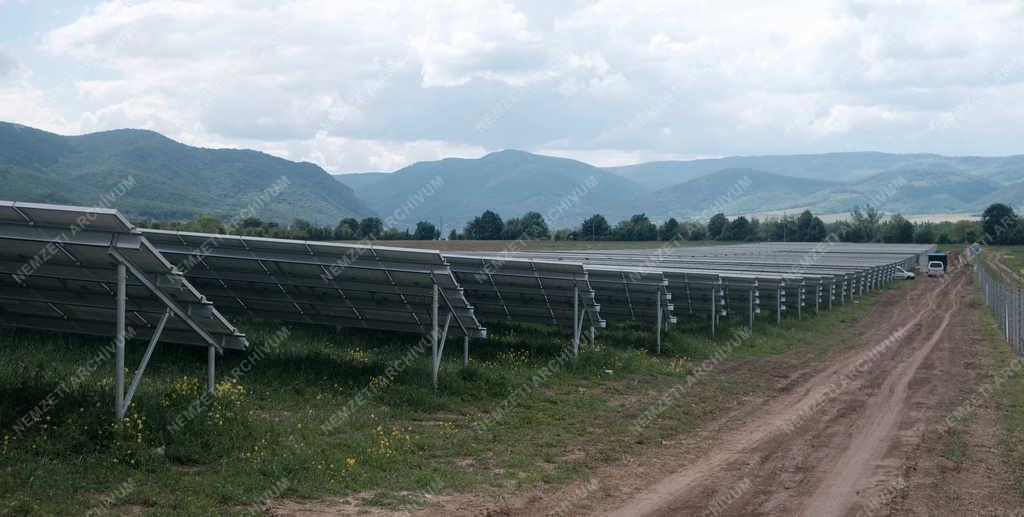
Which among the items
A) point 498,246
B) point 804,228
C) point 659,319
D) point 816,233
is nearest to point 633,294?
point 659,319

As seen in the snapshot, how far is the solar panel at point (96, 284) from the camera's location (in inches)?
426

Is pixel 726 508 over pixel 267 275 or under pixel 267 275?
under

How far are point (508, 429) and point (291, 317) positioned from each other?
7.10 m

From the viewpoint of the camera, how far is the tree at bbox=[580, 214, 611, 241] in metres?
127

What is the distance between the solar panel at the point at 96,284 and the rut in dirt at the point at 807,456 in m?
7.13

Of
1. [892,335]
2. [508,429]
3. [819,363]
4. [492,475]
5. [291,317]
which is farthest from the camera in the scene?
[892,335]

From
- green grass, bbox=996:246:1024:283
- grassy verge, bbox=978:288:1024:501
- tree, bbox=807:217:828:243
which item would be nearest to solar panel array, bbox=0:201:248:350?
grassy verge, bbox=978:288:1024:501

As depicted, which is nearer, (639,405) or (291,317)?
(639,405)

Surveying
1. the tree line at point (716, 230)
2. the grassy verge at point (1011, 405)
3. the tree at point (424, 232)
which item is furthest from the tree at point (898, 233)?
the grassy verge at point (1011, 405)

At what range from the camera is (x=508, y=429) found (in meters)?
15.0

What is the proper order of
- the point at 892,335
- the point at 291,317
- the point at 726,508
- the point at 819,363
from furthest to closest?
the point at 892,335 → the point at 819,363 → the point at 291,317 → the point at 726,508

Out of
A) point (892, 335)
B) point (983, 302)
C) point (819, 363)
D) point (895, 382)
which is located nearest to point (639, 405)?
point (895, 382)

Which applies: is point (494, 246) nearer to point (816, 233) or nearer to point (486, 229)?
point (486, 229)

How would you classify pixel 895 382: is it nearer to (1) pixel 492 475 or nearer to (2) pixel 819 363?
(2) pixel 819 363
